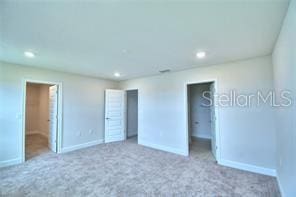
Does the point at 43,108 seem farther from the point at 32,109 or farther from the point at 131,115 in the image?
the point at 131,115

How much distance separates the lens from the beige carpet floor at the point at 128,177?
255 centimetres

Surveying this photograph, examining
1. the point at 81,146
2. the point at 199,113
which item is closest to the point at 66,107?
the point at 81,146

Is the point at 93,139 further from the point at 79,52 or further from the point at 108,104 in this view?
the point at 79,52

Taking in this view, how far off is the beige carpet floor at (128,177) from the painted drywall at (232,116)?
39 centimetres

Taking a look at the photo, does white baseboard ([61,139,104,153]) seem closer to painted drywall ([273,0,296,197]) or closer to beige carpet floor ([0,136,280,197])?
beige carpet floor ([0,136,280,197])

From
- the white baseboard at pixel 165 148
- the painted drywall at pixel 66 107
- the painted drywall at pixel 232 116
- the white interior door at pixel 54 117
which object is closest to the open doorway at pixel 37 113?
the white interior door at pixel 54 117

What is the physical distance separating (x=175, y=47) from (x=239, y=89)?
191cm

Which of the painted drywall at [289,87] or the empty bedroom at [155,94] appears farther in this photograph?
the empty bedroom at [155,94]

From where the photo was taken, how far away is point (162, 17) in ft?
5.98

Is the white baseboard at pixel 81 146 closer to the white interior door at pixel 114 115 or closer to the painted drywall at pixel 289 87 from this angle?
the white interior door at pixel 114 115

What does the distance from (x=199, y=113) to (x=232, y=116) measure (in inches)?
136

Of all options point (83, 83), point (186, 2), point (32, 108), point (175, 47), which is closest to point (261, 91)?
point (175, 47)

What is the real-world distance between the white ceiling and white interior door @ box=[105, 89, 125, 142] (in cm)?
270

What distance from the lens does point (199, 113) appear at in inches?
276
